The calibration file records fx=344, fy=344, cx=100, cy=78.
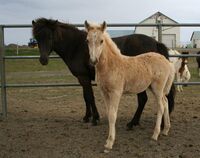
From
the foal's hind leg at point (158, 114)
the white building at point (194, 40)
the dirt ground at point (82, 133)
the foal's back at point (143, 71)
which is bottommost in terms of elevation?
the dirt ground at point (82, 133)

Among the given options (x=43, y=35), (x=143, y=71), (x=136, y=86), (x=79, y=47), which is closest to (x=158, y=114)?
(x=136, y=86)

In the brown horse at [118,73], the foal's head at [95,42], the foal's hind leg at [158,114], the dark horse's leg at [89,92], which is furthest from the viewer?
the dark horse's leg at [89,92]

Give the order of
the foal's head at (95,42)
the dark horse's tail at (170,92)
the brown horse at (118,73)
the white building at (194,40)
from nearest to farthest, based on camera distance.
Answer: the foal's head at (95,42) < the brown horse at (118,73) < the dark horse's tail at (170,92) < the white building at (194,40)

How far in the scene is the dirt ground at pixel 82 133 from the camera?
448 centimetres

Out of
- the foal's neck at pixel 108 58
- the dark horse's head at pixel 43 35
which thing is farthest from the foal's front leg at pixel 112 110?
the dark horse's head at pixel 43 35

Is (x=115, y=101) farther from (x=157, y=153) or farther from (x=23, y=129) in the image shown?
(x=23, y=129)

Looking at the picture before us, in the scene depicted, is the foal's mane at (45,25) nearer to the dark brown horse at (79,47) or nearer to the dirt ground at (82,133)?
the dark brown horse at (79,47)

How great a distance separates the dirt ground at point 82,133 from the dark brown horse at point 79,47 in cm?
42

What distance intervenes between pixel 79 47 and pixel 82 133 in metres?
1.52

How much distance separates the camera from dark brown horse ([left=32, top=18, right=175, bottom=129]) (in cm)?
565

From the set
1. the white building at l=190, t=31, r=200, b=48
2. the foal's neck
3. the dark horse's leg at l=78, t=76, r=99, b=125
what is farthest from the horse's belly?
the white building at l=190, t=31, r=200, b=48

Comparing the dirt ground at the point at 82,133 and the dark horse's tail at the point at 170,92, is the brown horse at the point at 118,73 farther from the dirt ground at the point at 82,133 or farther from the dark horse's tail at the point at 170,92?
the dark horse's tail at the point at 170,92

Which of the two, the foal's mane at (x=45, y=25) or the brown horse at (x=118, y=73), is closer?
the brown horse at (x=118, y=73)

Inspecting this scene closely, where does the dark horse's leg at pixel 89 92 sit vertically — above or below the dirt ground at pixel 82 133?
above
